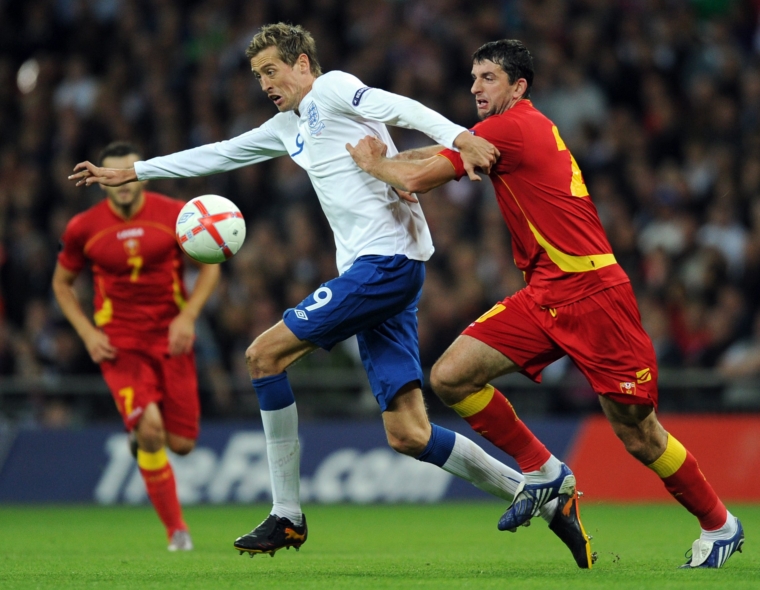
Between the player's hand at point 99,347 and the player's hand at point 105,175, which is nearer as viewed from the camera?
the player's hand at point 105,175

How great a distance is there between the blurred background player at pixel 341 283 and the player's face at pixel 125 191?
162cm

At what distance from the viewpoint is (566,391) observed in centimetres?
1265

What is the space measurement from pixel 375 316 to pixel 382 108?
108 centimetres

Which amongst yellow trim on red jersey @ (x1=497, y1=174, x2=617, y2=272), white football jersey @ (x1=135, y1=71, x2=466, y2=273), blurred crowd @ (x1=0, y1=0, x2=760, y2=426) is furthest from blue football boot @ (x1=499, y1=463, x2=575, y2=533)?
blurred crowd @ (x1=0, y1=0, x2=760, y2=426)

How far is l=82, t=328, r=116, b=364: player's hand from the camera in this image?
8484mm

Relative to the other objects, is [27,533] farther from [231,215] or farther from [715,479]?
[715,479]

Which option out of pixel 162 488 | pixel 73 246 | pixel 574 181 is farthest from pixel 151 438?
pixel 574 181

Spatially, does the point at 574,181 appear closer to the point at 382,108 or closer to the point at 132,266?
the point at 382,108

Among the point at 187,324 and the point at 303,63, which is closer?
the point at 303,63

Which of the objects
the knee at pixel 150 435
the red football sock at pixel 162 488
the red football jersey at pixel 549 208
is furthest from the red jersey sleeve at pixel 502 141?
the red football sock at pixel 162 488

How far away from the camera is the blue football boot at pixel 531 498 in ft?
20.1

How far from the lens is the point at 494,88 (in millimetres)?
6227

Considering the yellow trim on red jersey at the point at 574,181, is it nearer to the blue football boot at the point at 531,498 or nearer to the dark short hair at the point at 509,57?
the dark short hair at the point at 509,57

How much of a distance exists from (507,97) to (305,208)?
28.6 feet
